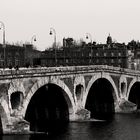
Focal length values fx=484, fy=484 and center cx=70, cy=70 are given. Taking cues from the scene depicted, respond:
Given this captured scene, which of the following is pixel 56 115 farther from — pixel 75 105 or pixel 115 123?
pixel 115 123

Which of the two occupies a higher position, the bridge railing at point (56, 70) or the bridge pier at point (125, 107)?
the bridge railing at point (56, 70)

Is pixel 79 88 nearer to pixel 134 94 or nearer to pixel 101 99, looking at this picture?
pixel 101 99

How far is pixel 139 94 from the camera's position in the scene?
287 feet

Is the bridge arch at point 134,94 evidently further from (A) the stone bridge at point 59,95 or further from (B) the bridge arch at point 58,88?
(B) the bridge arch at point 58,88

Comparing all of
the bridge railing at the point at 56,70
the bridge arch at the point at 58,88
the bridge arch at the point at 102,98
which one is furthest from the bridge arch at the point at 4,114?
the bridge arch at the point at 102,98

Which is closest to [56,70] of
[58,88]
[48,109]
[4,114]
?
[58,88]

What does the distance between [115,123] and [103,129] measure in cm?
589

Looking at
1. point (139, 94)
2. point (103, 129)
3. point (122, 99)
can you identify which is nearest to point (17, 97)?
point (103, 129)

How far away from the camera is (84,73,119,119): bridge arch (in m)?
73.3

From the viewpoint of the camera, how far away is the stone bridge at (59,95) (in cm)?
4759

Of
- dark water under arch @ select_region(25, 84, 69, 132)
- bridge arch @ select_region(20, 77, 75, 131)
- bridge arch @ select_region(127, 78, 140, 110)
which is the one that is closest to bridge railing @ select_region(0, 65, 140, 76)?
bridge arch @ select_region(20, 77, 75, 131)

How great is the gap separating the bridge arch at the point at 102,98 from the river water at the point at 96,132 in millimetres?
9548

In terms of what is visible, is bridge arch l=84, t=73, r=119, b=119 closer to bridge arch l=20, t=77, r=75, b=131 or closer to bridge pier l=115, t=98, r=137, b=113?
bridge pier l=115, t=98, r=137, b=113

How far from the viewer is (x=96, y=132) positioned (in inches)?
2144
